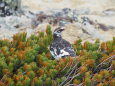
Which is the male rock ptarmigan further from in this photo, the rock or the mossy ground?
the rock

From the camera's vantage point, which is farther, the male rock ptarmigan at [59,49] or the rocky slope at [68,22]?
the rocky slope at [68,22]

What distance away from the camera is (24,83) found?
328 cm

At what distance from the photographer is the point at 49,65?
360cm

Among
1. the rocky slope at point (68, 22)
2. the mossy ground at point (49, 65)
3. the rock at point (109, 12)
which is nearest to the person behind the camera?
the mossy ground at point (49, 65)

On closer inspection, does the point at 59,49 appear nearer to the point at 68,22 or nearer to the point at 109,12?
the point at 68,22

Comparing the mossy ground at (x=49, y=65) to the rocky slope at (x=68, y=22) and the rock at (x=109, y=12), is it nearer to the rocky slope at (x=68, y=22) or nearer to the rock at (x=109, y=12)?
the rocky slope at (x=68, y=22)

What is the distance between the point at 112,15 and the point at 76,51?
A: 4825 mm

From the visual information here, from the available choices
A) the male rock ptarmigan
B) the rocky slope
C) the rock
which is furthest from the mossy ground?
the rock

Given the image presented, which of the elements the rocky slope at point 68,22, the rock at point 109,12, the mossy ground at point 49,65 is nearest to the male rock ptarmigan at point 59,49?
the mossy ground at point 49,65

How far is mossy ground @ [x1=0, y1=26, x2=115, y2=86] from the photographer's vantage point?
3.40 meters

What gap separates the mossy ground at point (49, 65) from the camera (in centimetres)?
340

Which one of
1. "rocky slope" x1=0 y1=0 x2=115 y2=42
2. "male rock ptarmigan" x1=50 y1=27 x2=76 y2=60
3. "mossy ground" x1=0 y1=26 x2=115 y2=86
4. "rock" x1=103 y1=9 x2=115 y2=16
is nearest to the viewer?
"mossy ground" x1=0 y1=26 x2=115 y2=86

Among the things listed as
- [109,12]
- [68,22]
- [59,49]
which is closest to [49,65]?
[59,49]

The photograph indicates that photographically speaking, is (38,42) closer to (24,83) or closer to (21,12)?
(24,83)
